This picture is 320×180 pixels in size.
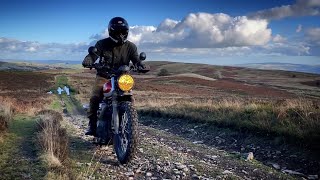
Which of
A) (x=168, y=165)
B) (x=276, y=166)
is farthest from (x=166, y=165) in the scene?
(x=276, y=166)

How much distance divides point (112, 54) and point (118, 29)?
0.76m

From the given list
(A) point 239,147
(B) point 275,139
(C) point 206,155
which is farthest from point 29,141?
(B) point 275,139

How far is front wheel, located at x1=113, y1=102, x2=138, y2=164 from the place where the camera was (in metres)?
6.74

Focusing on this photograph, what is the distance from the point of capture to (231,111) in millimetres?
14000

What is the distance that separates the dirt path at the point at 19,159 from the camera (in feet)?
18.3

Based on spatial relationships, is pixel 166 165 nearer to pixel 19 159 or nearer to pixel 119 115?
pixel 119 115

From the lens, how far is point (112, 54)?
817 cm

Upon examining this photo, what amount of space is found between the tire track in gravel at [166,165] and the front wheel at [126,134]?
10.4 inches

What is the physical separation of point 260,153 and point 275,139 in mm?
849

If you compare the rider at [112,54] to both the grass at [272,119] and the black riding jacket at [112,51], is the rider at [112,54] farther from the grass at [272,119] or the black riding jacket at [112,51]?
the grass at [272,119]

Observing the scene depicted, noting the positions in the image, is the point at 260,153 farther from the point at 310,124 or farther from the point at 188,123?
the point at 188,123

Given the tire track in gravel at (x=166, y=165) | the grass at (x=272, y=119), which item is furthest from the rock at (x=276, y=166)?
the grass at (x=272, y=119)

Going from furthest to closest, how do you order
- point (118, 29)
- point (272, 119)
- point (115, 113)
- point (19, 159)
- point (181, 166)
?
point (272, 119)
point (118, 29)
point (115, 113)
point (181, 166)
point (19, 159)

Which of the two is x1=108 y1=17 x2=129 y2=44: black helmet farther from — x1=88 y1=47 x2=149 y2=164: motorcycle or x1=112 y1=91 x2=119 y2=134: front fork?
x1=112 y1=91 x2=119 y2=134: front fork
